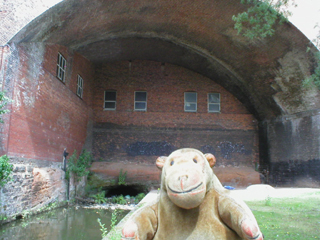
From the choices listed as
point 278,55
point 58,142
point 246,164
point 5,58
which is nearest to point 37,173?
point 58,142

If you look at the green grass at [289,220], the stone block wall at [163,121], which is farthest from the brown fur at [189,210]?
the stone block wall at [163,121]

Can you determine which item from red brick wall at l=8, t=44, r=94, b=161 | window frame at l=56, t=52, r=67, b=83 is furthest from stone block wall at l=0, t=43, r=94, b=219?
window frame at l=56, t=52, r=67, b=83

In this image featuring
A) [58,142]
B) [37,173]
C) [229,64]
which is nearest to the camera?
[37,173]

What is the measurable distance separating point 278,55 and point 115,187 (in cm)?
990

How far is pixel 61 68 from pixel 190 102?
7870 mm

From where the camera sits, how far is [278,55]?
11719 millimetres

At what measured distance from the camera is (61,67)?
11625 mm

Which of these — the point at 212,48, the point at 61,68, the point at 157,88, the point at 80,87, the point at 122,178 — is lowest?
the point at 122,178

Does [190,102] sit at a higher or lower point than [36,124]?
higher

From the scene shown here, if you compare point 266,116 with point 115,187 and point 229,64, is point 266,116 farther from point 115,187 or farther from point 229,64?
point 115,187

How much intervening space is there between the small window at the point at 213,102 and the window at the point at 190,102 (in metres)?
0.90

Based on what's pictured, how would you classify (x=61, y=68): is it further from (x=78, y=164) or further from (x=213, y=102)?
(x=213, y=102)

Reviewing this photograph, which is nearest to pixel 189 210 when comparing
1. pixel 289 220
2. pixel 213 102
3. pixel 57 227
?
pixel 289 220

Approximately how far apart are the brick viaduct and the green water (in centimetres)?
86
